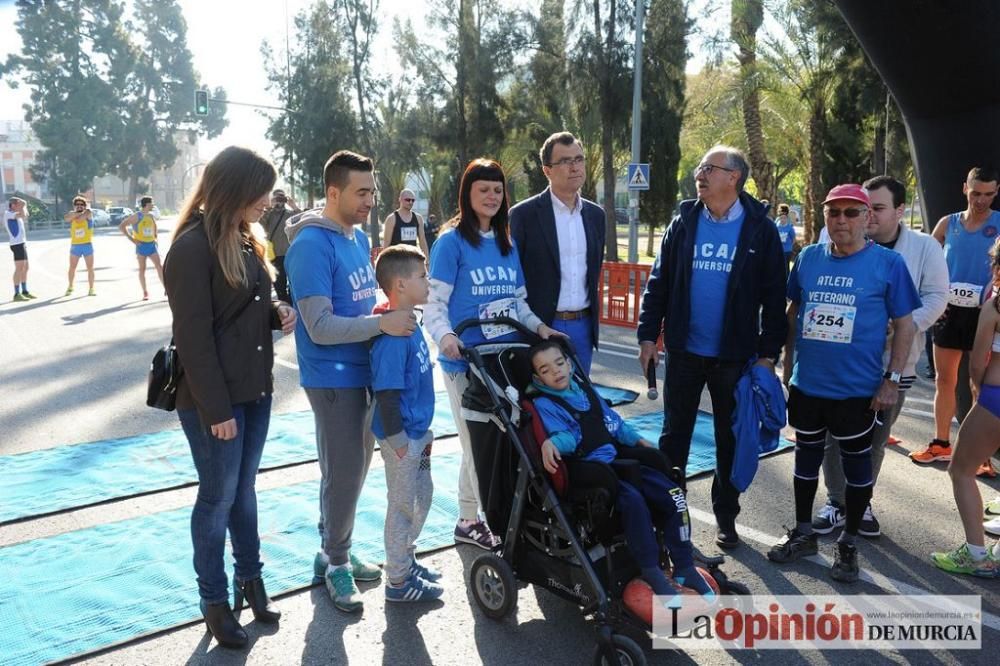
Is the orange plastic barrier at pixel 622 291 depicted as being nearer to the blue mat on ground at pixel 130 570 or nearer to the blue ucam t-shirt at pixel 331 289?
the blue mat on ground at pixel 130 570

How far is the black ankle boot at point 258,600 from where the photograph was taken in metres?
3.47

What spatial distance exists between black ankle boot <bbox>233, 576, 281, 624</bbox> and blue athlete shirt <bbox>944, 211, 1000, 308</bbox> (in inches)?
191

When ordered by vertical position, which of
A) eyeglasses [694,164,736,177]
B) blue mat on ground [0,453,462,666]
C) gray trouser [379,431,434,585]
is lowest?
blue mat on ground [0,453,462,666]

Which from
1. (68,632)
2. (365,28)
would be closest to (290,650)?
(68,632)

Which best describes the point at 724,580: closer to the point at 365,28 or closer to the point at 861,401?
the point at 861,401

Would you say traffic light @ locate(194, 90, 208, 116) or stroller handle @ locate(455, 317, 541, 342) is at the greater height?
traffic light @ locate(194, 90, 208, 116)

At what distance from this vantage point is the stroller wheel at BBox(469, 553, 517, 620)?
3334 millimetres

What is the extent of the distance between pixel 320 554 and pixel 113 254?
2857cm

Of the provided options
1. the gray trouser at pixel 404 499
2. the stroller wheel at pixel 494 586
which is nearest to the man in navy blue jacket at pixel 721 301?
the stroller wheel at pixel 494 586

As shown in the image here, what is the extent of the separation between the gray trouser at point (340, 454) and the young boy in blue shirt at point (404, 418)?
0.14 m

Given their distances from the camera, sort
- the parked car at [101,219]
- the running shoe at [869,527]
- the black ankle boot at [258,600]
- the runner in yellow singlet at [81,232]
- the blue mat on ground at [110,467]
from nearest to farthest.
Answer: the black ankle boot at [258,600], the running shoe at [869,527], the blue mat on ground at [110,467], the runner in yellow singlet at [81,232], the parked car at [101,219]

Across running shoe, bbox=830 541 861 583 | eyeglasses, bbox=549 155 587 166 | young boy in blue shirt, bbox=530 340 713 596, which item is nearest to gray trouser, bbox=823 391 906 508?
running shoe, bbox=830 541 861 583

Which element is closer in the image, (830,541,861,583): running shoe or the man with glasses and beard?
(830,541,861,583): running shoe

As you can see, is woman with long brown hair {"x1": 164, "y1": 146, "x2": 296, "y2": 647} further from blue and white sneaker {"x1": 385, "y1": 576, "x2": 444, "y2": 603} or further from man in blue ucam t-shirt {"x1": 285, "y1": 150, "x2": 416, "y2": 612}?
blue and white sneaker {"x1": 385, "y1": 576, "x2": 444, "y2": 603}
